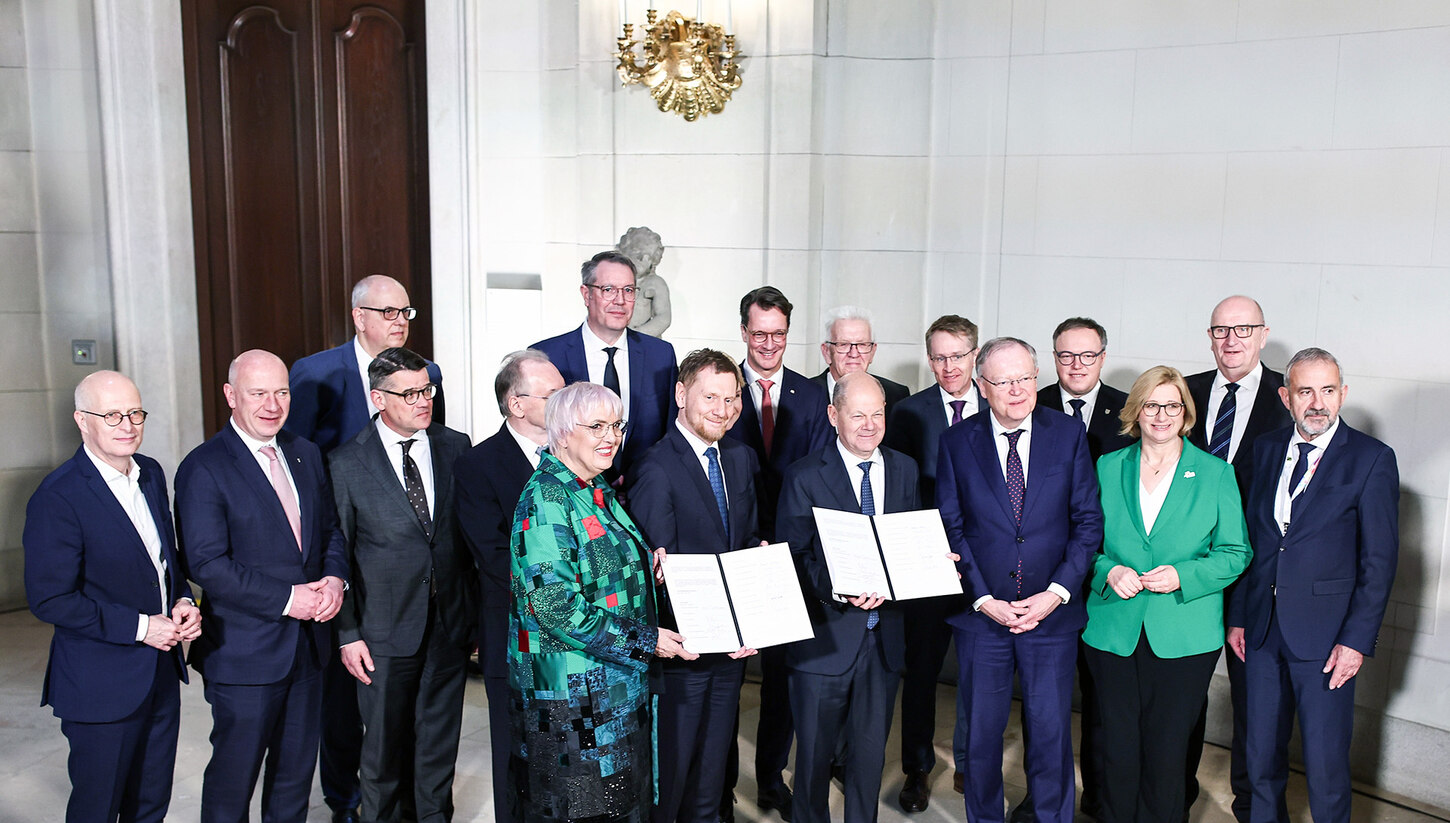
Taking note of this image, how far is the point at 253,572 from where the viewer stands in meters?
3.36

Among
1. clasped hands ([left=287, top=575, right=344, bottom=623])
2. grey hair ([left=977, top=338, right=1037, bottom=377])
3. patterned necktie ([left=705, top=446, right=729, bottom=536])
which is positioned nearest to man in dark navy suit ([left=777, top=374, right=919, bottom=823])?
patterned necktie ([left=705, top=446, right=729, bottom=536])

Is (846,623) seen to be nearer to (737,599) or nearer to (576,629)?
(737,599)

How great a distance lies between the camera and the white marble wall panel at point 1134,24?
4859 millimetres

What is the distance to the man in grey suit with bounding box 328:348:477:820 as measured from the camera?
361 centimetres

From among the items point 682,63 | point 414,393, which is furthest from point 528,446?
point 682,63

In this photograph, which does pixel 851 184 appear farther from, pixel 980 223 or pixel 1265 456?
pixel 1265 456

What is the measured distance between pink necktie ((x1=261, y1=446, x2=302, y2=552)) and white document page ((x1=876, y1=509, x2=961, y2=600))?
171cm

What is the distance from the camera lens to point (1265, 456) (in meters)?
3.71

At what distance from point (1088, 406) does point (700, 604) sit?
1778mm

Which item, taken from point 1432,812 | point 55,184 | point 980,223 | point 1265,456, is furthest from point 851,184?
point 55,184

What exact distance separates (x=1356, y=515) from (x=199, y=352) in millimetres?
5535

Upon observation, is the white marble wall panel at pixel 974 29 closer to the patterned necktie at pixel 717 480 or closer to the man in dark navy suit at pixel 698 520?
the man in dark navy suit at pixel 698 520

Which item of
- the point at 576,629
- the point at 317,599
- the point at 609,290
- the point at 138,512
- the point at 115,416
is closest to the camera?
the point at 576,629

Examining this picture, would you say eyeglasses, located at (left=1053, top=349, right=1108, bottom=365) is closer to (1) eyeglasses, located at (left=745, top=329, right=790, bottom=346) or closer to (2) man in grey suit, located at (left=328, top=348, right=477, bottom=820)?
(1) eyeglasses, located at (left=745, top=329, right=790, bottom=346)
